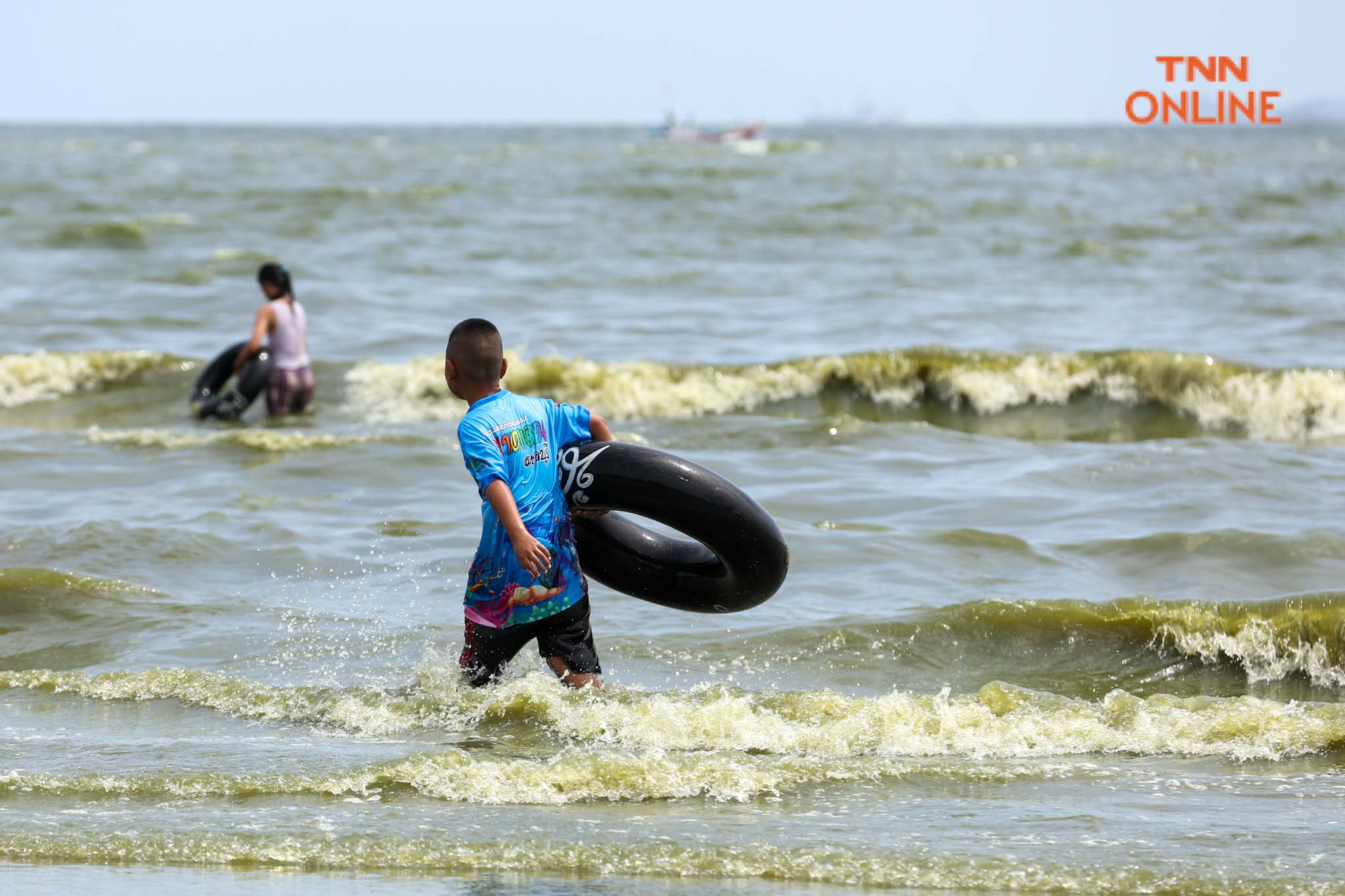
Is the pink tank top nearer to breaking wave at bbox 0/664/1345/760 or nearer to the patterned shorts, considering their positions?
the patterned shorts

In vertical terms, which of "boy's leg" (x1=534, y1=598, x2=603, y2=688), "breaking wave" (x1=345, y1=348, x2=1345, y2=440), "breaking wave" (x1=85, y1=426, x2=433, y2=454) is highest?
"breaking wave" (x1=345, y1=348, x2=1345, y2=440)

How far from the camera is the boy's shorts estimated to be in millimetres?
5551

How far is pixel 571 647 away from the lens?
5656 mm

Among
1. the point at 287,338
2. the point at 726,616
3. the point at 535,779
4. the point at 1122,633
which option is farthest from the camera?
the point at 287,338

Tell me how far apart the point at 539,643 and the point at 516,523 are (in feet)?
2.70

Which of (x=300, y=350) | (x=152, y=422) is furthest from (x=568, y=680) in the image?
(x=152, y=422)

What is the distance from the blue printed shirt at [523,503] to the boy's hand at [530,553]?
0.25 metres

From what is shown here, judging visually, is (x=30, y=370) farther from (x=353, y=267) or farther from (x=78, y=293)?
(x=353, y=267)

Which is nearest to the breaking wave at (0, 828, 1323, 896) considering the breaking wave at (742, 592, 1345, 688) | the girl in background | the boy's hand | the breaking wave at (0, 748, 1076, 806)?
the breaking wave at (0, 748, 1076, 806)

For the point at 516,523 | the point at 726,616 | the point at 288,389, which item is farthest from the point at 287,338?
the point at 516,523

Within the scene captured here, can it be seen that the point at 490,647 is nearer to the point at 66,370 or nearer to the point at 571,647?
the point at 571,647

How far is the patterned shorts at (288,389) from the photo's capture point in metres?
13.4

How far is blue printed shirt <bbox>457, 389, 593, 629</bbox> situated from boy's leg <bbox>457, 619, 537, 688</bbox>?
38mm

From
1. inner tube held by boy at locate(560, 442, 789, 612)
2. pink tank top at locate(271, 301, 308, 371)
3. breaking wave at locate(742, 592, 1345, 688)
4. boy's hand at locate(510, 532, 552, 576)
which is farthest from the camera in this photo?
pink tank top at locate(271, 301, 308, 371)
